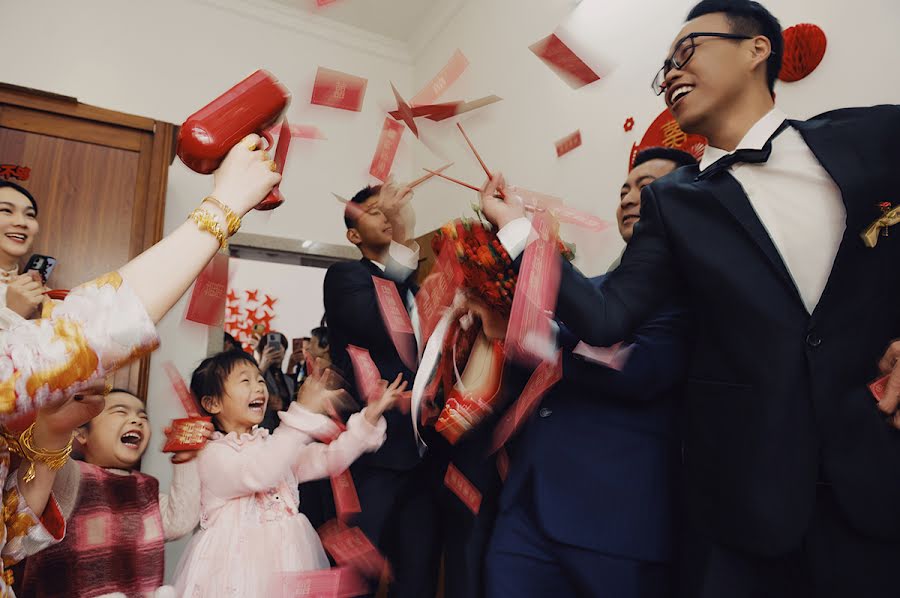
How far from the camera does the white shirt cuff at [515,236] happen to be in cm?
103

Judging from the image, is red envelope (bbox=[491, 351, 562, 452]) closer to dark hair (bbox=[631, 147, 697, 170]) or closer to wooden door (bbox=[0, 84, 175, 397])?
dark hair (bbox=[631, 147, 697, 170])

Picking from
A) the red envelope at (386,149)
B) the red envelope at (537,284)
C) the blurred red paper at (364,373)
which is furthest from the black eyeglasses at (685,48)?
the blurred red paper at (364,373)

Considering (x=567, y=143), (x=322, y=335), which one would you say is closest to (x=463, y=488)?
(x=567, y=143)

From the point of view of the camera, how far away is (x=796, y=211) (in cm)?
98

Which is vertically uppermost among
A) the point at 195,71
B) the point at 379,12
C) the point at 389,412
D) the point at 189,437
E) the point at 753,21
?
the point at 379,12

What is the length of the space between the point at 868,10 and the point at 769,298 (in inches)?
45.4

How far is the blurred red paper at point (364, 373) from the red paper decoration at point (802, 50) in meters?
1.43

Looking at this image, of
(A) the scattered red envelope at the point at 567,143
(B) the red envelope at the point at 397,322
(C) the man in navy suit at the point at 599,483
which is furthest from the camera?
(A) the scattered red envelope at the point at 567,143

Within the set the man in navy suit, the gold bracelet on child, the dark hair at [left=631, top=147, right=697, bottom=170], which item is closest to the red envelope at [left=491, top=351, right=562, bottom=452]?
the man in navy suit

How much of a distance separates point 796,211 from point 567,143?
1.82 metres

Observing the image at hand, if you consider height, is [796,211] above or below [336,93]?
below

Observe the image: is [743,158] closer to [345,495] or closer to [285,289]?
[345,495]

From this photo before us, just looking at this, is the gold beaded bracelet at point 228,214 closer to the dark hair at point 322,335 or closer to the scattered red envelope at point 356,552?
the scattered red envelope at point 356,552

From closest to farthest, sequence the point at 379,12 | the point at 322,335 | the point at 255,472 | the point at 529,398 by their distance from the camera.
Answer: the point at 529,398 → the point at 255,472 → the point at 322,335 → the point at 379,12
